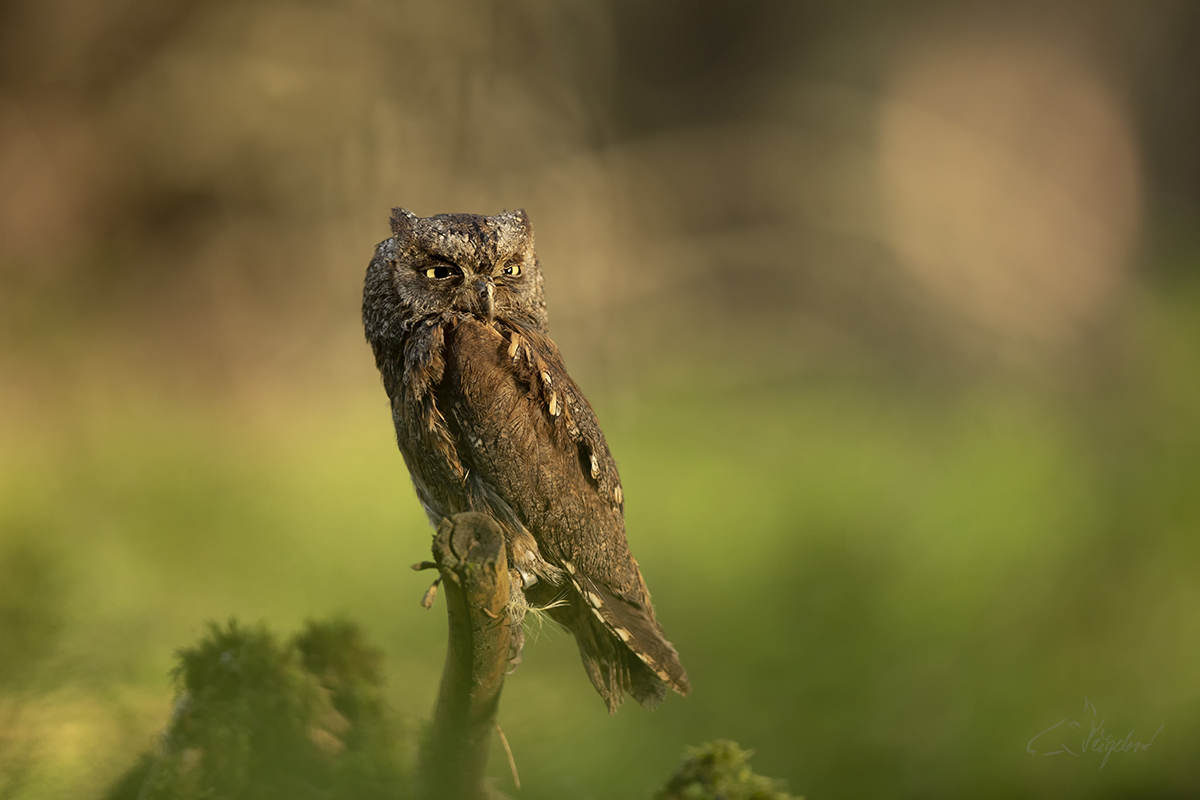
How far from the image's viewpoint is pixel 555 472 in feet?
5.73

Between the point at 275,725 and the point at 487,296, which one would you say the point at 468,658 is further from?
the point at 487,296

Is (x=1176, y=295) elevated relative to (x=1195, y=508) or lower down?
elevated

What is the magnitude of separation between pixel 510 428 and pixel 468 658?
0.53 metres

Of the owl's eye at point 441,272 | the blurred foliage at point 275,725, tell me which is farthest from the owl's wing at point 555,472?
the blurred foliage at point 275,725

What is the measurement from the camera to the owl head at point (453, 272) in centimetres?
175

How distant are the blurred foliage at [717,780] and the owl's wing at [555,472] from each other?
0.20 metres

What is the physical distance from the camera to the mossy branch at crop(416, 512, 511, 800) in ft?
4.09

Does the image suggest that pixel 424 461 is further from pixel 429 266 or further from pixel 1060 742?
pixel 1060 742

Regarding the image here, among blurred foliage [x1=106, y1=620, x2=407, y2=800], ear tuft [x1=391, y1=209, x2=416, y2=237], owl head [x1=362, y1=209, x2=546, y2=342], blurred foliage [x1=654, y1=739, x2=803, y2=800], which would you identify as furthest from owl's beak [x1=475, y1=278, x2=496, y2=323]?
blurred foliage [x1=654, y1=739, x2=803, y2=800]

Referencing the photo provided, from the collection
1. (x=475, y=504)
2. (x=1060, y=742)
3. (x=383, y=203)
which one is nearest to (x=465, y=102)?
(x=383, y=203)

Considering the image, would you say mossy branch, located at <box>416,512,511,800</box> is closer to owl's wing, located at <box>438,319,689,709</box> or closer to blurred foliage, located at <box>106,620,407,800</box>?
blurred foliage, located at <box>106,620,407,800</box>

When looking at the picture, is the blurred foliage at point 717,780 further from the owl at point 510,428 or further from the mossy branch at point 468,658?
the mossy branch at point 468,658

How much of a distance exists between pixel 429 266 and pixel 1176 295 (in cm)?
603

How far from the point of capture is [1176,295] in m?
5.32
